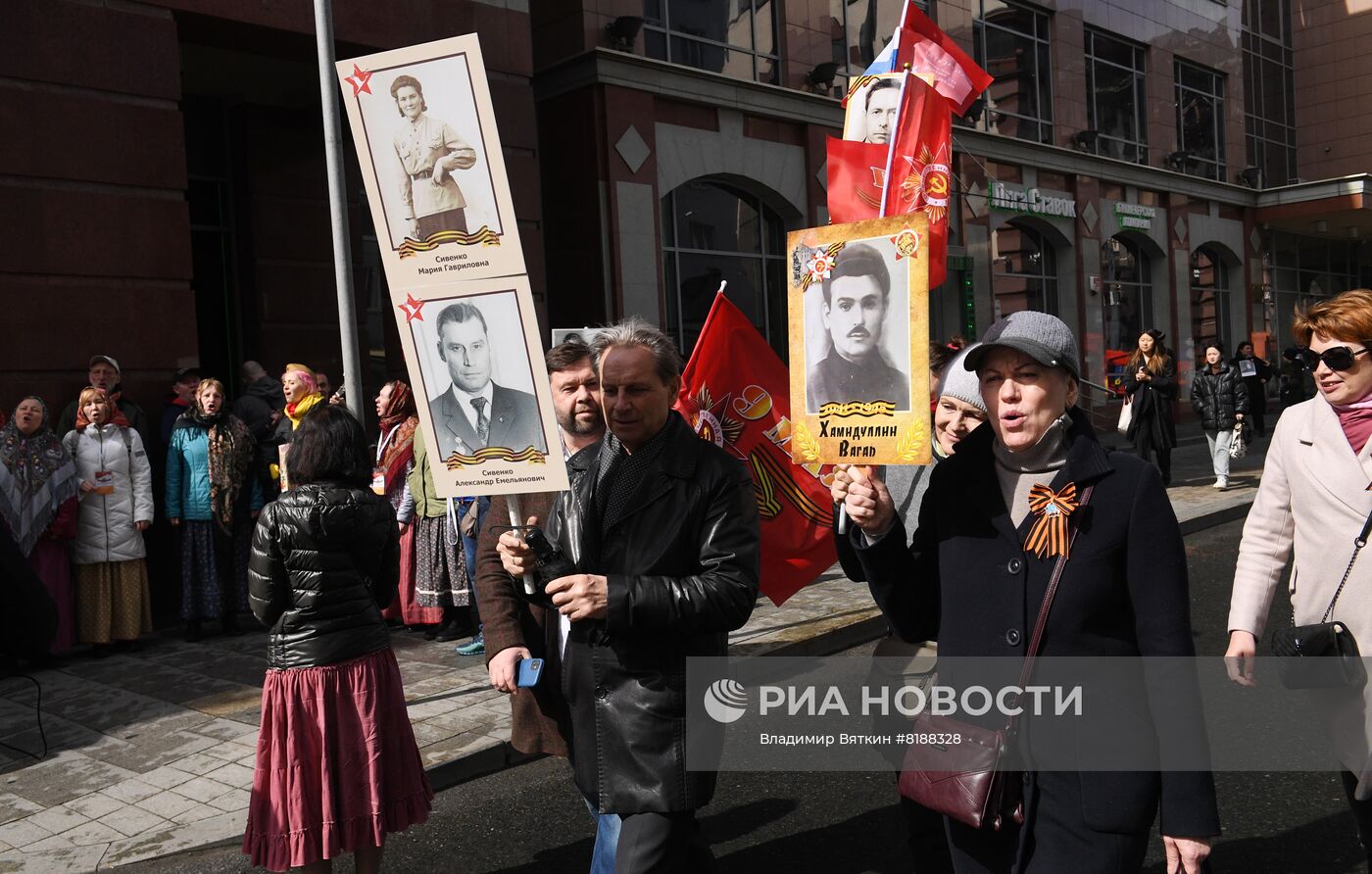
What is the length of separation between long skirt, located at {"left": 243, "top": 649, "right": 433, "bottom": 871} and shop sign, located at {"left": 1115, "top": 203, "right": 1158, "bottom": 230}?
23199mm

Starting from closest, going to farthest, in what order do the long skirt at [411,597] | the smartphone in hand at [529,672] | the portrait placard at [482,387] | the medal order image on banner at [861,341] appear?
the medal order image on banner at [861,341]
the smartphone in hand at [529,672]
the portrait placard at [482,387]
the long skirt at [411,597]

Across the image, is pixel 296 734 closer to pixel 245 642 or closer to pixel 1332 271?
pixel 245 642

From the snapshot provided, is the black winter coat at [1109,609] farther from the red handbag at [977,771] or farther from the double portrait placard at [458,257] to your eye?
the double portrait placard at [458,257]

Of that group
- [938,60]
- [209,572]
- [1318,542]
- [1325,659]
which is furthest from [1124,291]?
[1325,659]

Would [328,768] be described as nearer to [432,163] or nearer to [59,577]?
[432,163]

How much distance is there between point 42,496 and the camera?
24.8 feet

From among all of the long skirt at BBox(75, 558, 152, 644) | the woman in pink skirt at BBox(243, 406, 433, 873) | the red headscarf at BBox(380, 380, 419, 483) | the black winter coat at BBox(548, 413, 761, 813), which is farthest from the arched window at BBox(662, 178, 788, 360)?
the black winter coat at BBox(548, 413, 761, 813)

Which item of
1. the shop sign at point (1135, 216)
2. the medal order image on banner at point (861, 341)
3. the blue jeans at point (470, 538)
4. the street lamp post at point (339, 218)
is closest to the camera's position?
the medal order image on banner at point (861, 341)

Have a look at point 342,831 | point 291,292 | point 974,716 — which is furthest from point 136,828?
point 291,292

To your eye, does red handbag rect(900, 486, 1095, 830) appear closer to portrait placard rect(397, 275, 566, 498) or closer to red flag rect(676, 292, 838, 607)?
portrait placard rect(397, 275, 566, 498)

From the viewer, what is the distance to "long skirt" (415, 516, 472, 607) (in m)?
8.06

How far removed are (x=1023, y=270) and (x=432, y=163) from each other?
67.1 ft

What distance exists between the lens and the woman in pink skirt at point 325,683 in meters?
3.75

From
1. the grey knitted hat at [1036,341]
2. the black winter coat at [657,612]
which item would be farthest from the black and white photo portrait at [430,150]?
the grey knitted hat at [1036,341]
